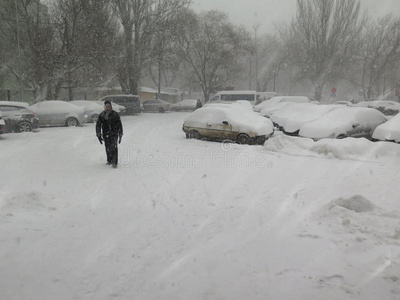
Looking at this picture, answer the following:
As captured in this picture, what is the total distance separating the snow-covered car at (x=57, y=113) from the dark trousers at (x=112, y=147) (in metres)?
10.3

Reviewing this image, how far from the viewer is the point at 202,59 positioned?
139ft

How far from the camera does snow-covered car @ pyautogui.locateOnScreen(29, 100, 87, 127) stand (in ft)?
54.2

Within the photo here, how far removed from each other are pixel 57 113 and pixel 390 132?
15.4 m

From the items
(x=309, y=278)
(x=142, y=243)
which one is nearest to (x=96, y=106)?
(x=142, y=243)

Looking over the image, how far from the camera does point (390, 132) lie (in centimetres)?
1011

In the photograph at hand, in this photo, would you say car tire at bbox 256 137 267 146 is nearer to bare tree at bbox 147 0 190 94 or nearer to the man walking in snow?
the man walking in snow

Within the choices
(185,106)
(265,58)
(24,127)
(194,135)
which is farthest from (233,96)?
(265,58)

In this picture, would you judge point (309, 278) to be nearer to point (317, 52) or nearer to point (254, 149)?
point (254, 149)

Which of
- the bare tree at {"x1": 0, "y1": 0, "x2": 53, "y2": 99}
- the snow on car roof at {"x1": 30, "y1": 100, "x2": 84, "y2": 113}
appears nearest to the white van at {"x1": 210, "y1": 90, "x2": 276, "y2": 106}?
the bare tree at {"x1": 0, "y1": 0, "x2": 53, "y2": 99}

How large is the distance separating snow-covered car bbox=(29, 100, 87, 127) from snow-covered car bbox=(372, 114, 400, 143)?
47.1 ft

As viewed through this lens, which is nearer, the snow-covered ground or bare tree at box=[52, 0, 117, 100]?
the snow-covered ground

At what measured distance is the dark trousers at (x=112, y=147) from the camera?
770 cm

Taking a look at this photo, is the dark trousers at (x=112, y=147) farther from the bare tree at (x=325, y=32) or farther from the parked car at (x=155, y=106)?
the bare tree at (x=325, y=32)

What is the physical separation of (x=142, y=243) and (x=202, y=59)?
4056cm
